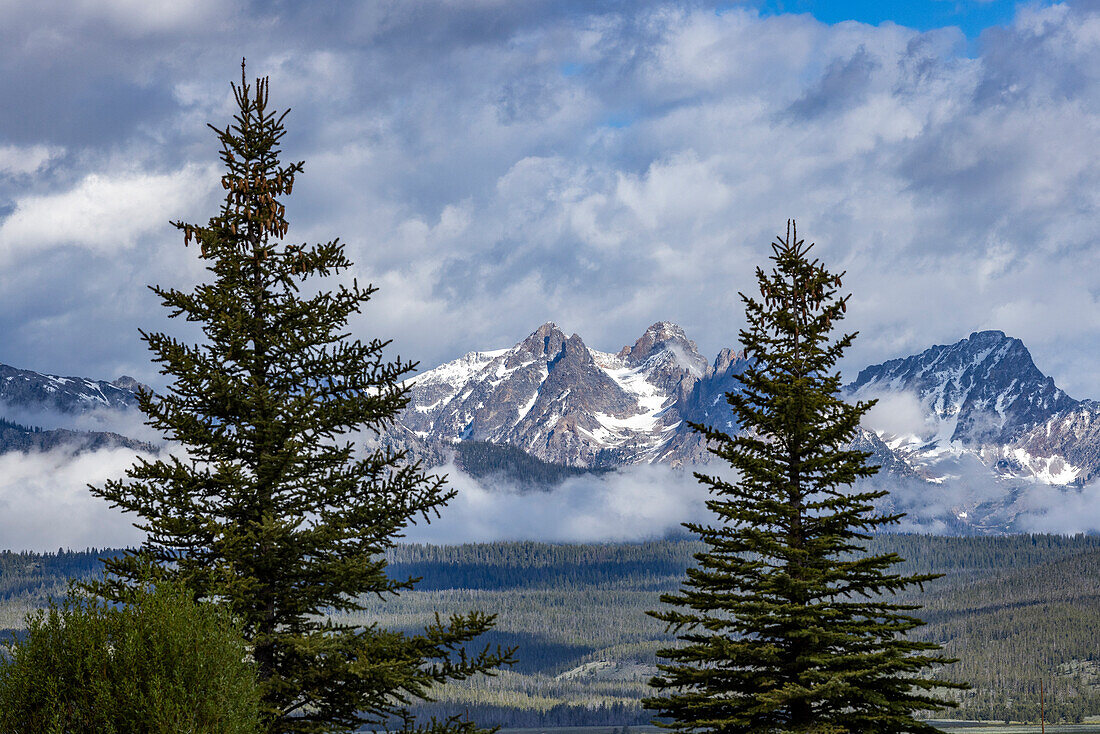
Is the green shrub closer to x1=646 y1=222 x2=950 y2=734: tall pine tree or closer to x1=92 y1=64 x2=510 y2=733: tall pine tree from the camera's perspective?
x1=92 y1=64 x2=510 y2=733: tall pine tree

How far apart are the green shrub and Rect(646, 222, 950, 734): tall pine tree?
35.9 ft

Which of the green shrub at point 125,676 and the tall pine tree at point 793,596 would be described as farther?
the tall pine tree at point 793,596

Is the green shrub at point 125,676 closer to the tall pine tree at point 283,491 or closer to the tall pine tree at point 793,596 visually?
the tall pine tree at point 283,491

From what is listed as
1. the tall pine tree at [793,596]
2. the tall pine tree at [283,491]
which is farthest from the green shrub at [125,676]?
the tall pine tree at [793,596]

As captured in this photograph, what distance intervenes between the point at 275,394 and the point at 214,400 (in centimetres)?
158

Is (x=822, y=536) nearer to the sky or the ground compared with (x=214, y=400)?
nearer to the ground

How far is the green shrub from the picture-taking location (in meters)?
19.4

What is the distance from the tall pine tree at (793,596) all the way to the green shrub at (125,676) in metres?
11.0

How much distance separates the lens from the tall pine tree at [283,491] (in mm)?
24281

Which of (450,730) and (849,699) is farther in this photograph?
(849,699)

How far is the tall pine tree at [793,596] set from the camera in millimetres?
27250

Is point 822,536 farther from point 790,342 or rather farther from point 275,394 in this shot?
point 275,394

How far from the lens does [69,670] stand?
65.4 ft

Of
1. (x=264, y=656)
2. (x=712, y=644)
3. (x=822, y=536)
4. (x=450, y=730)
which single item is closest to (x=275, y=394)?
(x=264, y=656)
